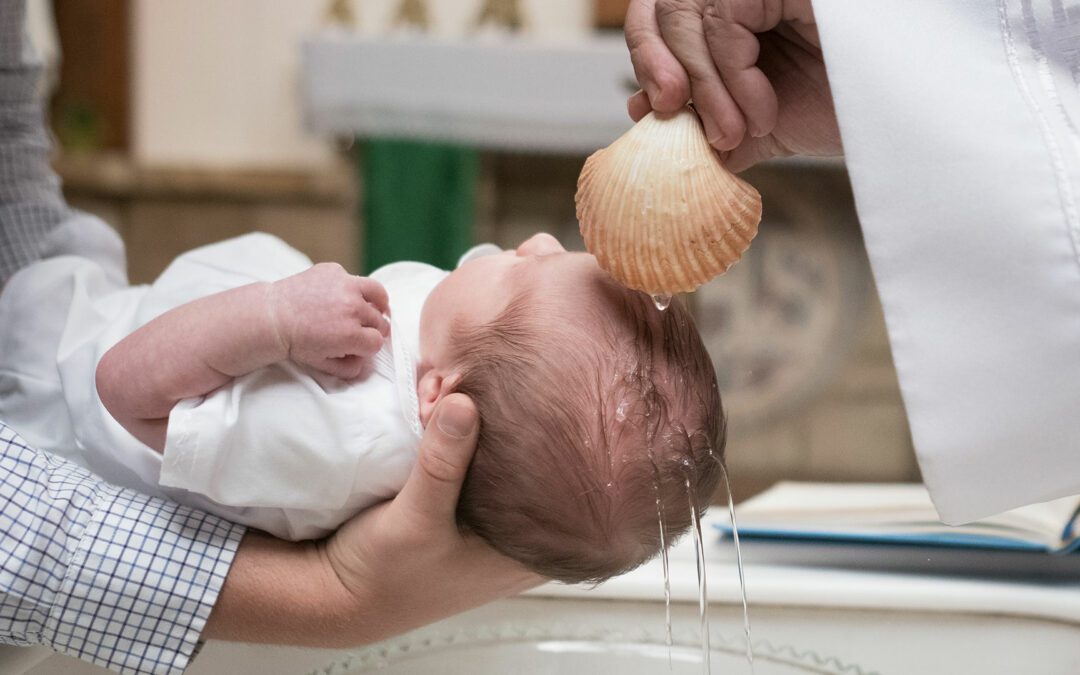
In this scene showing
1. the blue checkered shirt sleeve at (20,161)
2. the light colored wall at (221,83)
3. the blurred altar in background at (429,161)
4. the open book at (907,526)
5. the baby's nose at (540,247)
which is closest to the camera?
the baby's nose at (540,247)

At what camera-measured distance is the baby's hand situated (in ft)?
2.49

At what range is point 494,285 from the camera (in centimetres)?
84

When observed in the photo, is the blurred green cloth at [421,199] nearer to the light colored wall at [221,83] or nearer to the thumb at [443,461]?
the light colored wall at [221,83]

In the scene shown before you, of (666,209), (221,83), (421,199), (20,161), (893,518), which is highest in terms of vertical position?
(666,209)

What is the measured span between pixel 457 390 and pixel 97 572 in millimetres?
274

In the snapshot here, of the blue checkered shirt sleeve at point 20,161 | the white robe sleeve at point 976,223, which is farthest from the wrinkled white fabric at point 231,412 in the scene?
the white robe sleeve at point 976,223

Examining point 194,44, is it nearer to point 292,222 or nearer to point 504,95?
point 292,222

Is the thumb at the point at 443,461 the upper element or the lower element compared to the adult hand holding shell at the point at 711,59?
lower

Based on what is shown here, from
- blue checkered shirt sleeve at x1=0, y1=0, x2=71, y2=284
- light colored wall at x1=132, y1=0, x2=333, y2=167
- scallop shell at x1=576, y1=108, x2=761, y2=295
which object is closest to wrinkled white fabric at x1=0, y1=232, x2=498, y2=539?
blue checkered shirt sleeve at x1=0, y1=0, x2=71, y2=284

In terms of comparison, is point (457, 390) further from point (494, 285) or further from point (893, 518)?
point (893, 518)

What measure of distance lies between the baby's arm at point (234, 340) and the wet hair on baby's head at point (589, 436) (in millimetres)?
101

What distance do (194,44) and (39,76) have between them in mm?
2251

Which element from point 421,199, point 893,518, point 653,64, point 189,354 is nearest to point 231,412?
point 189,354

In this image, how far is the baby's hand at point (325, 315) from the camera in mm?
760
